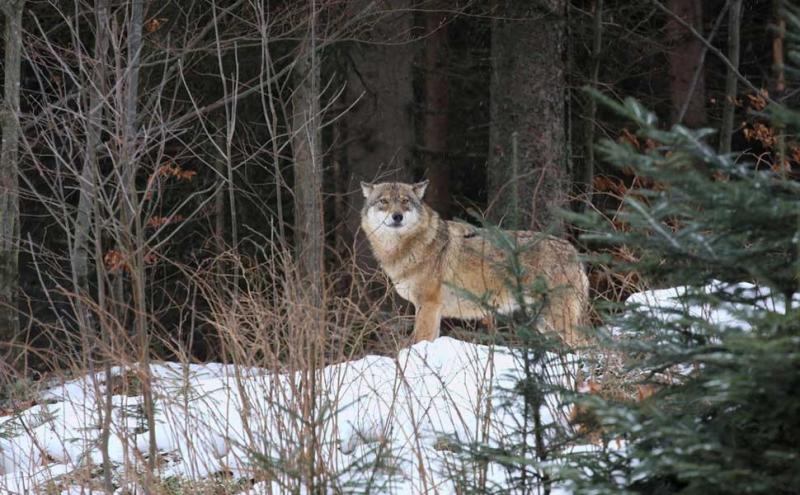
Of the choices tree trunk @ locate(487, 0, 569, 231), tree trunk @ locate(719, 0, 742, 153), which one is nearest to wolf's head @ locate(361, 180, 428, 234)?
tree trunk @ locate(487, 0, 569, 231)

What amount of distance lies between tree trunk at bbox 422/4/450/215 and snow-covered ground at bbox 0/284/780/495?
29.7ft

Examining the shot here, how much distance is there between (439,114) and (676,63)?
379cm

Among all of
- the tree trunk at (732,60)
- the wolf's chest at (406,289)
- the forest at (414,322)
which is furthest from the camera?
the tree trunk at (732,60)

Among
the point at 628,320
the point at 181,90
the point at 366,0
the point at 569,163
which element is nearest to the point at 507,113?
the point at 569,163

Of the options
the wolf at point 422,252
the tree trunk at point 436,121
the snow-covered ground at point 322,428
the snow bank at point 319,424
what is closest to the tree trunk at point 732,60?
the wolf at point 422,252

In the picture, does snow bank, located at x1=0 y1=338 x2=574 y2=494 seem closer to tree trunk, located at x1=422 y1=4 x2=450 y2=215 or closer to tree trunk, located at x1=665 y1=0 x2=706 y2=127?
tree trunk, located at x1=665 y1=0 x2=706 y2=127

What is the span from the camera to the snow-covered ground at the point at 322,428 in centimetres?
369

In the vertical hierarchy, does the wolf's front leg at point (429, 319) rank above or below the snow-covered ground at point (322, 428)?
above

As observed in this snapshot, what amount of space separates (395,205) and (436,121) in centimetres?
760

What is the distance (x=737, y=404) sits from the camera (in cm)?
279

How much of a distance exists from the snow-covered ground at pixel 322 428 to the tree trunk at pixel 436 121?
904cm

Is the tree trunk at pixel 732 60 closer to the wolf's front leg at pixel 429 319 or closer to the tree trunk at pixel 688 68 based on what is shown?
the tree trunk at pixel 688 68

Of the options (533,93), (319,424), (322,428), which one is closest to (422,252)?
(533,93)

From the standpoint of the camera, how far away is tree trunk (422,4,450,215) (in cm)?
1575
